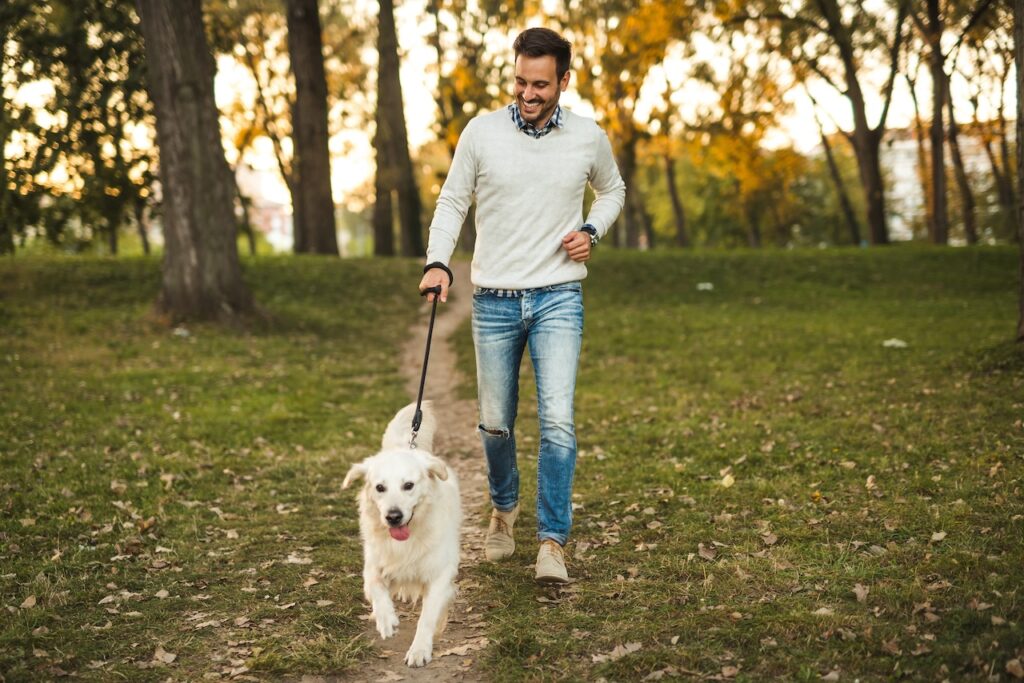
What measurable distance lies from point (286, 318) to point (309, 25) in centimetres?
1037

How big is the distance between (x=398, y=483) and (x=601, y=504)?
9.79ft

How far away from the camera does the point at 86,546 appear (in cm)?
641

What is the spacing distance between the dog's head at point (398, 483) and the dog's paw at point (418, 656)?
0.55 metres

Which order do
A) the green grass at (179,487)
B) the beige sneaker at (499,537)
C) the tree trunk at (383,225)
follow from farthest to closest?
the tree trunk at (383,225), the beige sneaker at (499,537), the green grass at (179,487)

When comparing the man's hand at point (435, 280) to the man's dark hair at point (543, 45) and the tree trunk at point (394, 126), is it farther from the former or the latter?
the tree trunk at point (394, 126)

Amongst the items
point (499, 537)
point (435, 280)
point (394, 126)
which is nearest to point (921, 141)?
point (394, 126)

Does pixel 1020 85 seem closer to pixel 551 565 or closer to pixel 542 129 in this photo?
pixel 542 129

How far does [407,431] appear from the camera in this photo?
5.51 meters

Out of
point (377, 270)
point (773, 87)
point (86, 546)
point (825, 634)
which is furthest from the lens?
point (773, 87)

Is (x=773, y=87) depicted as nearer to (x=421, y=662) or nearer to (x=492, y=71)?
(x=492, y=71)

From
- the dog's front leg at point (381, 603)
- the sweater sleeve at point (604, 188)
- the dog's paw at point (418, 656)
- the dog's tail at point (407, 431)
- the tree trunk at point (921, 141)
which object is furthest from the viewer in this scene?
the tree trunk at point (921, 141)

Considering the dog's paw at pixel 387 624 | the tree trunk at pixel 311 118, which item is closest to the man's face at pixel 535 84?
the dog's paw at pixel 387 624

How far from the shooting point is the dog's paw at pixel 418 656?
459 centimetres

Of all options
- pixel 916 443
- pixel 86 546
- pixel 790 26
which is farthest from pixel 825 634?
pixel 790 26
